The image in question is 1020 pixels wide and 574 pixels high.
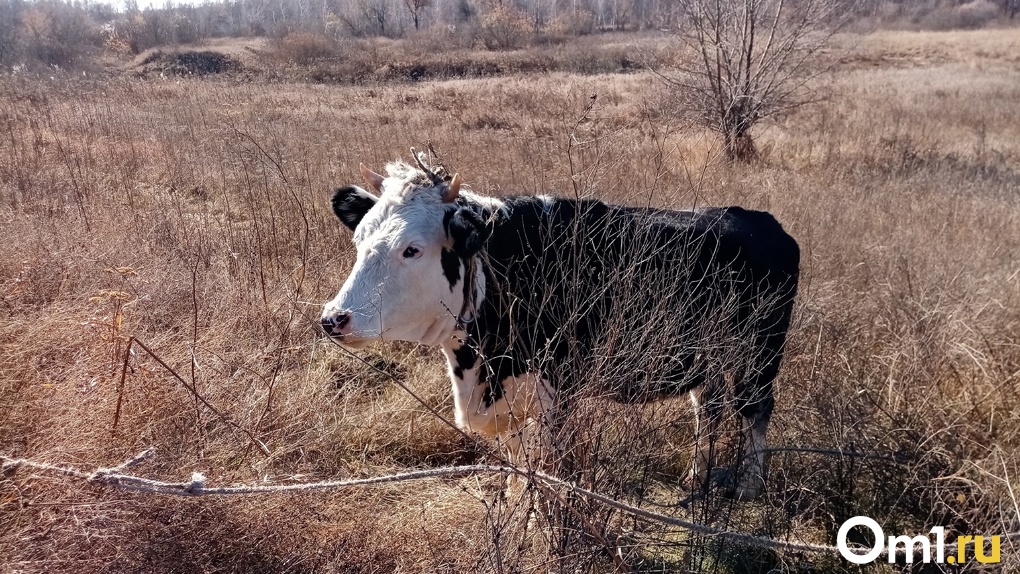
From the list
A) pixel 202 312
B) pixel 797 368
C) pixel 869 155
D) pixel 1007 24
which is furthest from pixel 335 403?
pixel 1007 24

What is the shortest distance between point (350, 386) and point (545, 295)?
6.76 feet

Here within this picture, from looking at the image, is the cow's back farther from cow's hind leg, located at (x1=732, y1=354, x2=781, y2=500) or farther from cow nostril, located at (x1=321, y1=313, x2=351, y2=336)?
cow nostril, located at (x1=321, y1=313, x2=351, y2=336)

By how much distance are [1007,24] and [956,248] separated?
5956cm

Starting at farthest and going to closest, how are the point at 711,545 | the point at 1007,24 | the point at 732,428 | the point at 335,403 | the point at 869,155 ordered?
the point at 1007,24, the point at 869,155, the point at 335,403, the point at 732,428, the point at 711,545

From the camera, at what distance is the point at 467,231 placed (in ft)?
9.79

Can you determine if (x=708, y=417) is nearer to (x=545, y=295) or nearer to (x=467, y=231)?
(x=545, y=295)

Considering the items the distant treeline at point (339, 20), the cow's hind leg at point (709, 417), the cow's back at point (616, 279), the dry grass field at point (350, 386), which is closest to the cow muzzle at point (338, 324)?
the dry grass field at point (350, 386)

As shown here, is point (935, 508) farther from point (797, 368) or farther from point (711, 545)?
point (797, 368)

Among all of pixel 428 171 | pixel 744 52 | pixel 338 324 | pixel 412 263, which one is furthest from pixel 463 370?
pixel 744 52

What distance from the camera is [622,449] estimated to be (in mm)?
2543

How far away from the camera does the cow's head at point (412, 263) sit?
276 centimetres

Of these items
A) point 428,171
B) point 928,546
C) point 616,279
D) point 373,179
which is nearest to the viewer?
point 616,279

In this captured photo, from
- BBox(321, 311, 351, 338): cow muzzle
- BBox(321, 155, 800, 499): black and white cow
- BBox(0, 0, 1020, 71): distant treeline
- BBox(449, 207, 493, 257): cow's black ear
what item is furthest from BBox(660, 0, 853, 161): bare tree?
BBox(0, 0, 1020, 71): distant treeline

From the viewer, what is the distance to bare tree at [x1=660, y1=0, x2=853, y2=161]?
11.3m
